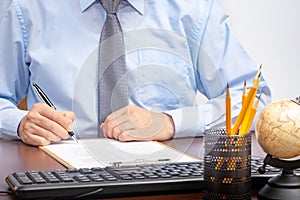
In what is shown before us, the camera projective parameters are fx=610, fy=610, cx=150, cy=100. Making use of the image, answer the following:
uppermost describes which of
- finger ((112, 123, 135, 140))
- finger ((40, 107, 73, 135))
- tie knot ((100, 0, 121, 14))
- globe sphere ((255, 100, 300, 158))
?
tie knot ((100, 0, 121, 14))

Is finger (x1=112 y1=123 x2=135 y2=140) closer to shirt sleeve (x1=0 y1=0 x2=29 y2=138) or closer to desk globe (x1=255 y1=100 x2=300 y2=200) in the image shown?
shirt sleeve (x1=0 y1=0 x2=29 y2=138)

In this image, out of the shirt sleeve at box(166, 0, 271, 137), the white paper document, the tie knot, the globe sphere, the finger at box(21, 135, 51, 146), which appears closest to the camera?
the globe sphere

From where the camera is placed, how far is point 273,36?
2395 millimetres

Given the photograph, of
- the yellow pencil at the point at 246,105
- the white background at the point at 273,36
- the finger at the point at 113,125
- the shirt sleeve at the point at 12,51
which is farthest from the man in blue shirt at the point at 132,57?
the yellow pencil at the point at 246,105

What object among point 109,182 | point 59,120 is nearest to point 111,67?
point 59,120

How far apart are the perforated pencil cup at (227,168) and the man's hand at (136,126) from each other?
0.53 meters

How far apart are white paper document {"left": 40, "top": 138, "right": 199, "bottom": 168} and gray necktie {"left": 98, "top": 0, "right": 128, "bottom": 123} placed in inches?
7.9

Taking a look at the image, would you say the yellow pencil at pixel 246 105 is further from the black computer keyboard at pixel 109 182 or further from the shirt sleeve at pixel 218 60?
the shirt sleeve at pixel 218 60

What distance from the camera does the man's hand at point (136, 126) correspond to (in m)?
1.39

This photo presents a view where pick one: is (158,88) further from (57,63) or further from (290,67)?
(290,67)

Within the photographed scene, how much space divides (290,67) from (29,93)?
1130mm

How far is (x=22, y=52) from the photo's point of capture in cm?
174

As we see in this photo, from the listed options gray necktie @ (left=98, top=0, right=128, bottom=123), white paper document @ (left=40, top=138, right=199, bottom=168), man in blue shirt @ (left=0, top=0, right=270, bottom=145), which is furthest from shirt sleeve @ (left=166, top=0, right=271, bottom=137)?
white paper document @ (left=40, top=138, right=199, bottom=168)

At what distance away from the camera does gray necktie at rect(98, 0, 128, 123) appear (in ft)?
5.21
